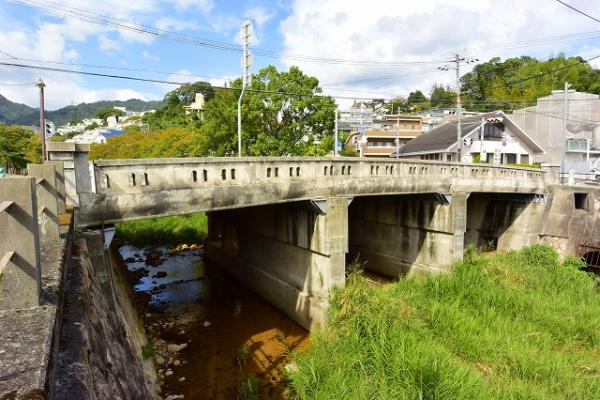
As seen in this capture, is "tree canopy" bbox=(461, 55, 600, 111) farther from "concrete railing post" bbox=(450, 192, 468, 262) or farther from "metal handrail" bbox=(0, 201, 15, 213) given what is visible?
"metal handrail" bbox=(0, 201, 15, 213)

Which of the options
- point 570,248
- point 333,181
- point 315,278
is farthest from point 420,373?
point 570,248

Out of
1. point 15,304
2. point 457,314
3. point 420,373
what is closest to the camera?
point 15,304

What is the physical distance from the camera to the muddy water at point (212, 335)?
33.4 ft

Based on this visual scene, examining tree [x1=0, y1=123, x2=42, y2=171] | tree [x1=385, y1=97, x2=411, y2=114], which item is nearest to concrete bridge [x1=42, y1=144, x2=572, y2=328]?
tree [x1=0, y1=123, x2=42, y2=171]

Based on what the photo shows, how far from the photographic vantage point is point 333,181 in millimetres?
12484

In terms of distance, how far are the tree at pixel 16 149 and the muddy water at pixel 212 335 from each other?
71.0ft

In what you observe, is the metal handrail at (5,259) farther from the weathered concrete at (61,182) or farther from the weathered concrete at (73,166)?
the weathered concrete at (73,166)

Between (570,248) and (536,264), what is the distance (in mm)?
Result: 2176

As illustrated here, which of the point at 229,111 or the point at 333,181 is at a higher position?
the point at 229,111

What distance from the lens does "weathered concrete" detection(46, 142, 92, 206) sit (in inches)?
305

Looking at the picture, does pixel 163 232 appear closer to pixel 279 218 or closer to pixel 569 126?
pixel 279 218

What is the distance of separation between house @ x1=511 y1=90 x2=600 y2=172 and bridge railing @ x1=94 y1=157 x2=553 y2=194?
1067 inches

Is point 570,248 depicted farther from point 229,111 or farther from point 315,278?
point 229,111

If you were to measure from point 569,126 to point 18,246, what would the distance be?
161ft
